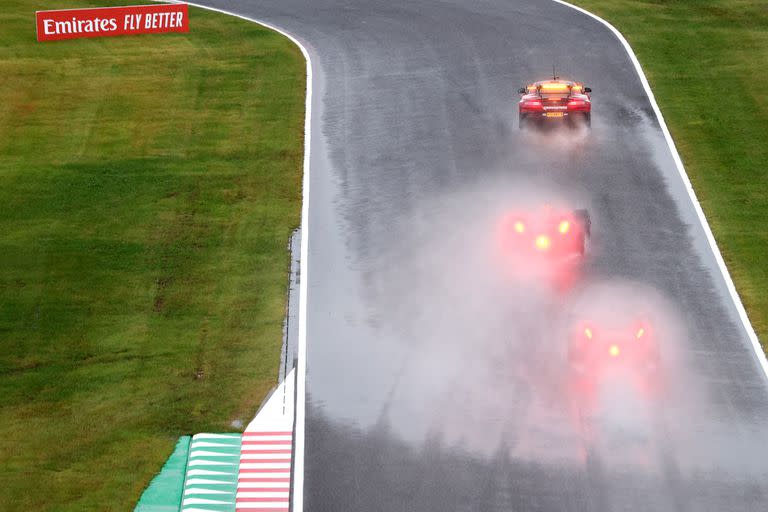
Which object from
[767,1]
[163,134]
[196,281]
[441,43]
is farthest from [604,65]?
[196,281]

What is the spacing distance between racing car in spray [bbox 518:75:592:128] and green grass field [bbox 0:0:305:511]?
25.5 ft

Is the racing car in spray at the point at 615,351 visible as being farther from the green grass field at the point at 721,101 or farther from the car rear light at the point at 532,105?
the car rear light at the point at 532,105

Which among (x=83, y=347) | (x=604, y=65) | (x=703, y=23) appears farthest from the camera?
(x=703, y=23)

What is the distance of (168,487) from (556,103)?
68.6 ft

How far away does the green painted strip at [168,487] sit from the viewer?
25.2 metres

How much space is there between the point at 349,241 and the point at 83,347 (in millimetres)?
8381

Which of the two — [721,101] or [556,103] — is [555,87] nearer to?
[556,103]

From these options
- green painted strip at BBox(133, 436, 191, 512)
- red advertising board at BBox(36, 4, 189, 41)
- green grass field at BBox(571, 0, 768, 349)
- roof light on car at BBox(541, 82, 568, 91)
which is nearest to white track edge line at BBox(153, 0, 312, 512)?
green painted strip at BBox(133, 436, 191, 512)

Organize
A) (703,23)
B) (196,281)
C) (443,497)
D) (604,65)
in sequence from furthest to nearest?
1. (703,23)
2. (604,65)
3. (196,281)
4. (443,497)

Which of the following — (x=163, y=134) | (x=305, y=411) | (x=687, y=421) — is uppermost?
(x=687, y=421)

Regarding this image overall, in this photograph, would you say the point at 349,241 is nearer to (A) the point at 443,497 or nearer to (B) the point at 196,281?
(B) the point at 196,281

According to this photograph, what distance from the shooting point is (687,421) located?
27.6m

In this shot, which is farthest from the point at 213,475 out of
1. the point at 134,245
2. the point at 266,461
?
the point at 134,245

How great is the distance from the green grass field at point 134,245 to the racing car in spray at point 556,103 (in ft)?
25.5
